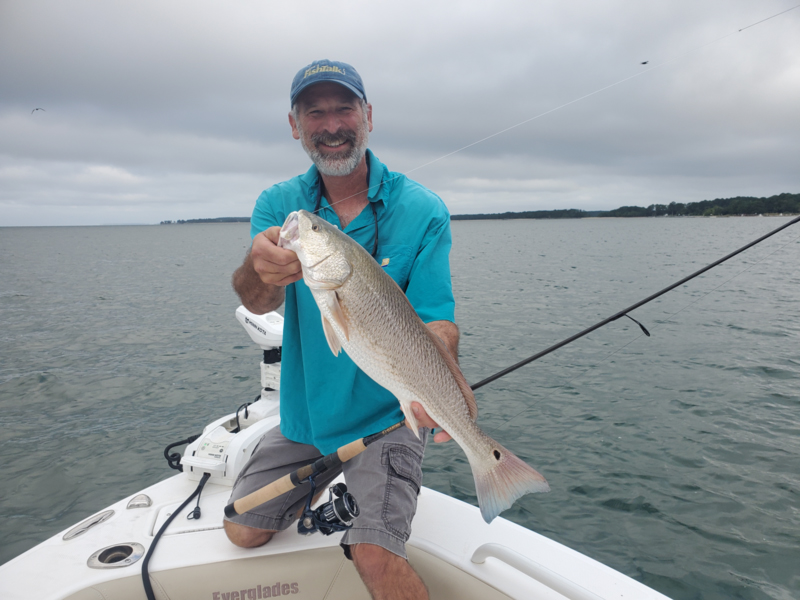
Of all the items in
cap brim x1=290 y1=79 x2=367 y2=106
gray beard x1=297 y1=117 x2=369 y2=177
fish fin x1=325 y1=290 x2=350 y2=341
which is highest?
cap brim x1=290 y1=79 x2=367 y2=106

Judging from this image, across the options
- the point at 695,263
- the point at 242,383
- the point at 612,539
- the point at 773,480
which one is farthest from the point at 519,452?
the point at 695,263

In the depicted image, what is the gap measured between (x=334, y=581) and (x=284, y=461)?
878mm

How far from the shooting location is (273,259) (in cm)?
249

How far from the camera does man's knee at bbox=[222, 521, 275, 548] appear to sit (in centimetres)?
317

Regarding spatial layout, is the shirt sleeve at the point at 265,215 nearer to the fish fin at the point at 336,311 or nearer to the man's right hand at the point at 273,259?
the man's right hand at the point at 273,259

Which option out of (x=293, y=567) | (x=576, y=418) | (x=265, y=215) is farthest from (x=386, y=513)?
(x=576, y=418)

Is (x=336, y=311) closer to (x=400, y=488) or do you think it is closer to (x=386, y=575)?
(x=400, y=488)

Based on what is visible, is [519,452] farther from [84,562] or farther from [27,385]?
[27,385]

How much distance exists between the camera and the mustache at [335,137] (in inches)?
137

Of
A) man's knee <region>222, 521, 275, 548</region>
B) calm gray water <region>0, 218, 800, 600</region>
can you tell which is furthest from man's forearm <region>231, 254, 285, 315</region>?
calm gray water <region>0, 218, 800, 600</region>

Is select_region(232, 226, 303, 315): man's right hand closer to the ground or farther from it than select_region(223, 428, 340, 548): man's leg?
farther from it

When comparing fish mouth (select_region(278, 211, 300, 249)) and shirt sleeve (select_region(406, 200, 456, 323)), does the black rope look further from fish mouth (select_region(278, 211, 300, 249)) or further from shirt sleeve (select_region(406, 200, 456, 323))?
shirt sleeve (select_region(406, 200, 456, 323))

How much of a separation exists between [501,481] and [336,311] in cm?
122

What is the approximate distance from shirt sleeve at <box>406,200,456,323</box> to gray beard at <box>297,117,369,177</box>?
27.9 inches
